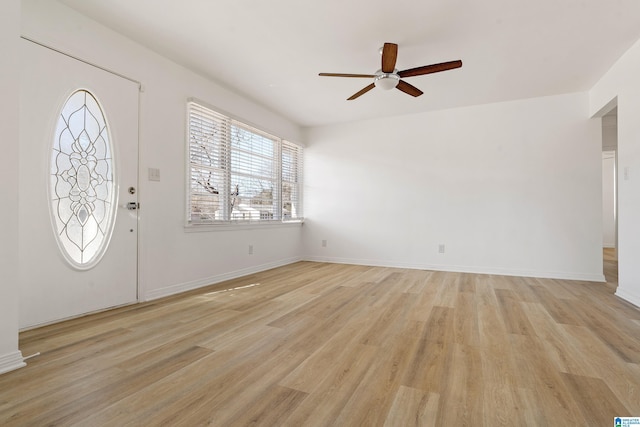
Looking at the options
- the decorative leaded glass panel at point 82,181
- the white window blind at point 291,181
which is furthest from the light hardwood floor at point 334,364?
the white window blind at point 291,181

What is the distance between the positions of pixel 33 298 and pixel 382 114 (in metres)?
4.86

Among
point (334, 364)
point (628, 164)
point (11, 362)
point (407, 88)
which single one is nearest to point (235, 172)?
point (407, 88)

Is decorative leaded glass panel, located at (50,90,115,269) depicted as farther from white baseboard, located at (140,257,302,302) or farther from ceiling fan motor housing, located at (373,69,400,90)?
ceiling fan motor housing, located at (373,69,400,90)

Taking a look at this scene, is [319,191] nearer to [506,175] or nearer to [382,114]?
[382,114]

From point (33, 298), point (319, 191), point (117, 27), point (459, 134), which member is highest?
point (117, 27)

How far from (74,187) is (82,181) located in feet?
0.27

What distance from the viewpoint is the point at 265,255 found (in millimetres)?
4898

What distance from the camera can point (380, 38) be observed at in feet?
9.55

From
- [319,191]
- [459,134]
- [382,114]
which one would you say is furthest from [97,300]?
[459,134]

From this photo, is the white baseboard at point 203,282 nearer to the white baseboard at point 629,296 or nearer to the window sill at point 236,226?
the window sill at point 236,226

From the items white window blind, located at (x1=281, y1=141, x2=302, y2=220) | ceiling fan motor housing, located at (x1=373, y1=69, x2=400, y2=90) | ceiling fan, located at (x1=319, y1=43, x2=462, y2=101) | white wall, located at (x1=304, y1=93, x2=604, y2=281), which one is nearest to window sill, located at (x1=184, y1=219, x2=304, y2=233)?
white window blind, located at (x1=281, y1=141, x2=302, y2=220)

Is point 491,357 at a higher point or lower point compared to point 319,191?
lower

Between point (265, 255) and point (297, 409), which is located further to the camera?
point (265, 255)

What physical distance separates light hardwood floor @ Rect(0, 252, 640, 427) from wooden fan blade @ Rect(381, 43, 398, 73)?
223 centimetres
